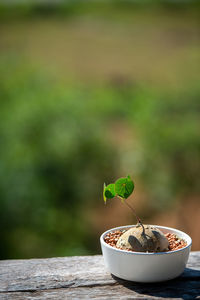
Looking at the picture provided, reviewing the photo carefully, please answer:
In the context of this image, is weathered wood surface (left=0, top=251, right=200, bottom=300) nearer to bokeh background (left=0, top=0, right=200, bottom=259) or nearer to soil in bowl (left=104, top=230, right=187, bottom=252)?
soil in bowl (left=104, top=230, right=187, bottom=252)

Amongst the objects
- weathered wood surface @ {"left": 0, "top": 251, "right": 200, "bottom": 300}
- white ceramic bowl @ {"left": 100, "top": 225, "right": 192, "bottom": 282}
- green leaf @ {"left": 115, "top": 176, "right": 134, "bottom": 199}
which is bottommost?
weathered wood surface @ {"left": 0, "top": 251, "right": 200, "bottom": 300}

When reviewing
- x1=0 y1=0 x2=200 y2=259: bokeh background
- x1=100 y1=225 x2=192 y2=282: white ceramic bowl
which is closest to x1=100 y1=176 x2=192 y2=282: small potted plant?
x1=100 y1=225 x2=192 y2=282: white ceramic bowl

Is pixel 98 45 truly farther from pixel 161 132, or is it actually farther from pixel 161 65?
pixel 161 132

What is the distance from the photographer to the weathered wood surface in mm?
685

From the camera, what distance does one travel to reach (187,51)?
7.41 m

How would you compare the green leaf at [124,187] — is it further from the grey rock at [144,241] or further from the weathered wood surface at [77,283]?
the weathered wood surface at [77,283]

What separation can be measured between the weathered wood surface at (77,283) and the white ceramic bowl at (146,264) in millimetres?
23

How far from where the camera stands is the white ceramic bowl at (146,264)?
0.69m

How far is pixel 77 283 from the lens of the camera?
73cm

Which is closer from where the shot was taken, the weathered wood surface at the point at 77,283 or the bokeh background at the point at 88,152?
the weathered wood surface at the point at 77,283

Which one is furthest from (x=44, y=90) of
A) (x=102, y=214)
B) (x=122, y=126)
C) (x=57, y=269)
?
(x=57, y=269)

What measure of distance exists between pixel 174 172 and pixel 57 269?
2.85 m

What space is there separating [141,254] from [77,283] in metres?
0.15

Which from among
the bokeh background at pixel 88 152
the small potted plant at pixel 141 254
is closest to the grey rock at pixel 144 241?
the small potted plant at pixel 141 254
